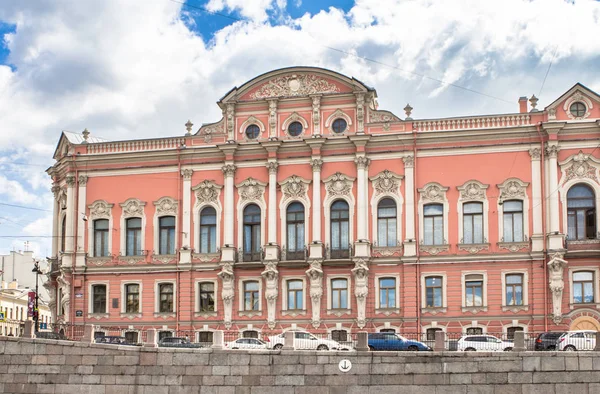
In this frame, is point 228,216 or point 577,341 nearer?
point 577,341

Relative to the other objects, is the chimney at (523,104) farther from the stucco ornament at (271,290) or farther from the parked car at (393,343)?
the parked car at (393,343)

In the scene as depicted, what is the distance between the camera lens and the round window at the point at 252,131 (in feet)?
132

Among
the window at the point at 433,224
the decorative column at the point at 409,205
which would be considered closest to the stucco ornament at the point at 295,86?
the decorative column at the point at 409,205

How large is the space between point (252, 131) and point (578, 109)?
14.6 metres

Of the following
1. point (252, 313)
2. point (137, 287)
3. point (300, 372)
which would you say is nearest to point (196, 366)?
point (300, 372)

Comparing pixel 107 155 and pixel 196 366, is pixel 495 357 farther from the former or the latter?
pixel 107 155

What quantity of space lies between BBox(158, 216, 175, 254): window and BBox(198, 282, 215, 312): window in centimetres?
249

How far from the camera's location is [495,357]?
2445 cm

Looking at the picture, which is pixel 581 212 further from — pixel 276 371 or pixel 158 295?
pixel 158 295

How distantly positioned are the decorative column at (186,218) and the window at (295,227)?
15.5 feet

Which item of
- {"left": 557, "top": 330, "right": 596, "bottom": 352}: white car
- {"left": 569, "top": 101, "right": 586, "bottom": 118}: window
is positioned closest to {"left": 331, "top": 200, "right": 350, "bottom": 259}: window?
{"left": 569, "top": 101, "right": 586, "bottom": 118}: window

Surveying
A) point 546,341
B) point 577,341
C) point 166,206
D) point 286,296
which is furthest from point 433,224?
point 166,206

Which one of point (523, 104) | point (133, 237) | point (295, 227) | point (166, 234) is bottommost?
point (133, 237)

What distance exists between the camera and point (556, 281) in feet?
116
